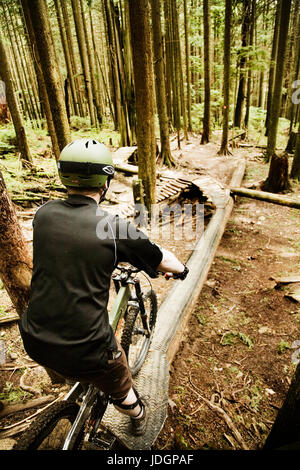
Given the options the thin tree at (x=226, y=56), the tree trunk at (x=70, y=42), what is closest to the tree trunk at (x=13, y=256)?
the thin tree at (x=226, y=56)

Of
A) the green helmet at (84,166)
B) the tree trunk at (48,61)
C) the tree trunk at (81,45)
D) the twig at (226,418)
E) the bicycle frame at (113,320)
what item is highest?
the tree trunk at (81,45)

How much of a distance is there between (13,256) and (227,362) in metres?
3.25

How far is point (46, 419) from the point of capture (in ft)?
5.78

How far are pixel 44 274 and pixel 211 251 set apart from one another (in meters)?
4.21

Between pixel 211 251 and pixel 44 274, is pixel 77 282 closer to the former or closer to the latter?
pixel 44 274

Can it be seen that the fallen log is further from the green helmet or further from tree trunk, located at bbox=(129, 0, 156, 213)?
the green helmet

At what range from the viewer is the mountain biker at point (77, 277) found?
1636 mm

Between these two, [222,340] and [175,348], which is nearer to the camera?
[175,348]

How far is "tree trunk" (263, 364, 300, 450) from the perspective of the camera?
5.93 ft

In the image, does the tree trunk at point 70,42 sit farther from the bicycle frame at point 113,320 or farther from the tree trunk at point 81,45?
the bicycle frame at point 113,320

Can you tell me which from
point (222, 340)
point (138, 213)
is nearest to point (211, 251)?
point (222, 340)

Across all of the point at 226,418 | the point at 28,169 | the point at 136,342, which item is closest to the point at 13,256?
the point at 136,342

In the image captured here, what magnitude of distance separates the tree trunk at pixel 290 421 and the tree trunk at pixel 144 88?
5933 millimetres

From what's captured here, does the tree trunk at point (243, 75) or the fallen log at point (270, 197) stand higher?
the tree trunk at point (243, 75)
